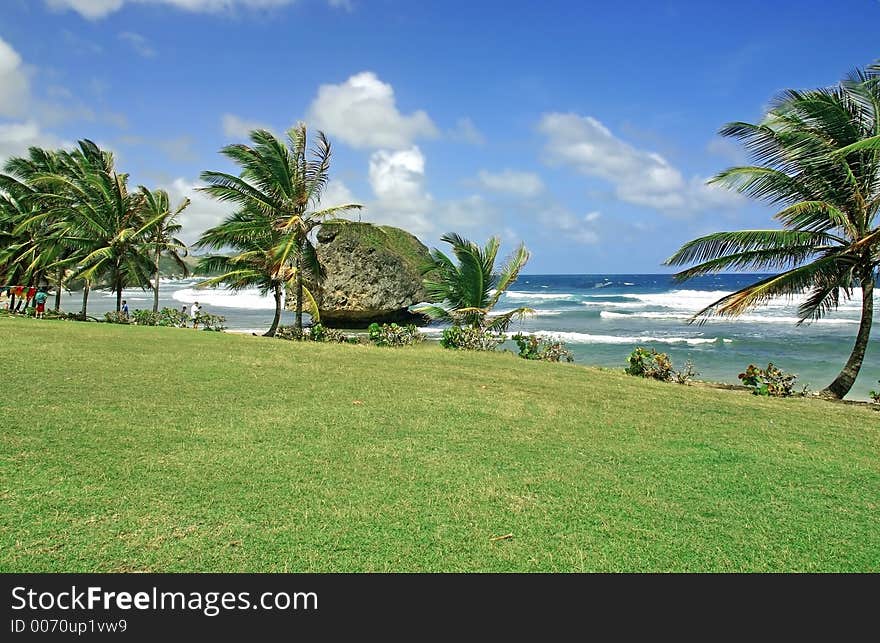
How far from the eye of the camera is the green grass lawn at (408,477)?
3.31 m

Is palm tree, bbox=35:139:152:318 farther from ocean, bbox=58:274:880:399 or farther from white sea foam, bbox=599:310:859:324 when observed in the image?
white sea foam, bbox=599:310:859:324

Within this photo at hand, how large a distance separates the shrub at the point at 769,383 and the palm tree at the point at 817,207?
69 centimetres

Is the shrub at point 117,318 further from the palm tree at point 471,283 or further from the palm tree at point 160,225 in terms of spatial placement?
the palm tree at point 471,283

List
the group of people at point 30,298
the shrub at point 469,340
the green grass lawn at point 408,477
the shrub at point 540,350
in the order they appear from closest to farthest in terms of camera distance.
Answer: the green grass lawn at point 408,477 < the shrub at point 540,350 < the shrub at point 469,340 < the group of people at point 30,298

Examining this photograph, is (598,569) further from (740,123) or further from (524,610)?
(740,123)

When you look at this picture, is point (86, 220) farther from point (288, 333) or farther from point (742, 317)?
point (742, 317)

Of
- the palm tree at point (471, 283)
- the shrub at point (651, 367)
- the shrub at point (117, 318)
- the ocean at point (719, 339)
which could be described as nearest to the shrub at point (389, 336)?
the palm tree at point (471, 283)

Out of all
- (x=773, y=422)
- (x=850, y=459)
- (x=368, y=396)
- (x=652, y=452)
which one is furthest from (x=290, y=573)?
(x=773, y=422)

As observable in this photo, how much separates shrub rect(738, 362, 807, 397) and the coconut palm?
32.8 ft

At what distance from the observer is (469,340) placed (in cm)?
1394

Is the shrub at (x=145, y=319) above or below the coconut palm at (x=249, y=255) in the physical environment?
below

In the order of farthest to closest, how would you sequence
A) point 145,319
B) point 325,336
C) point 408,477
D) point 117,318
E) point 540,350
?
1. point 145,319
2. point 117,318
3. point 325,336
4. point 540,350
5. point 408,477

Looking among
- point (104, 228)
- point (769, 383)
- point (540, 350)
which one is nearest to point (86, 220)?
point (104, 228)

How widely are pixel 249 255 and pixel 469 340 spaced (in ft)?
21.9
